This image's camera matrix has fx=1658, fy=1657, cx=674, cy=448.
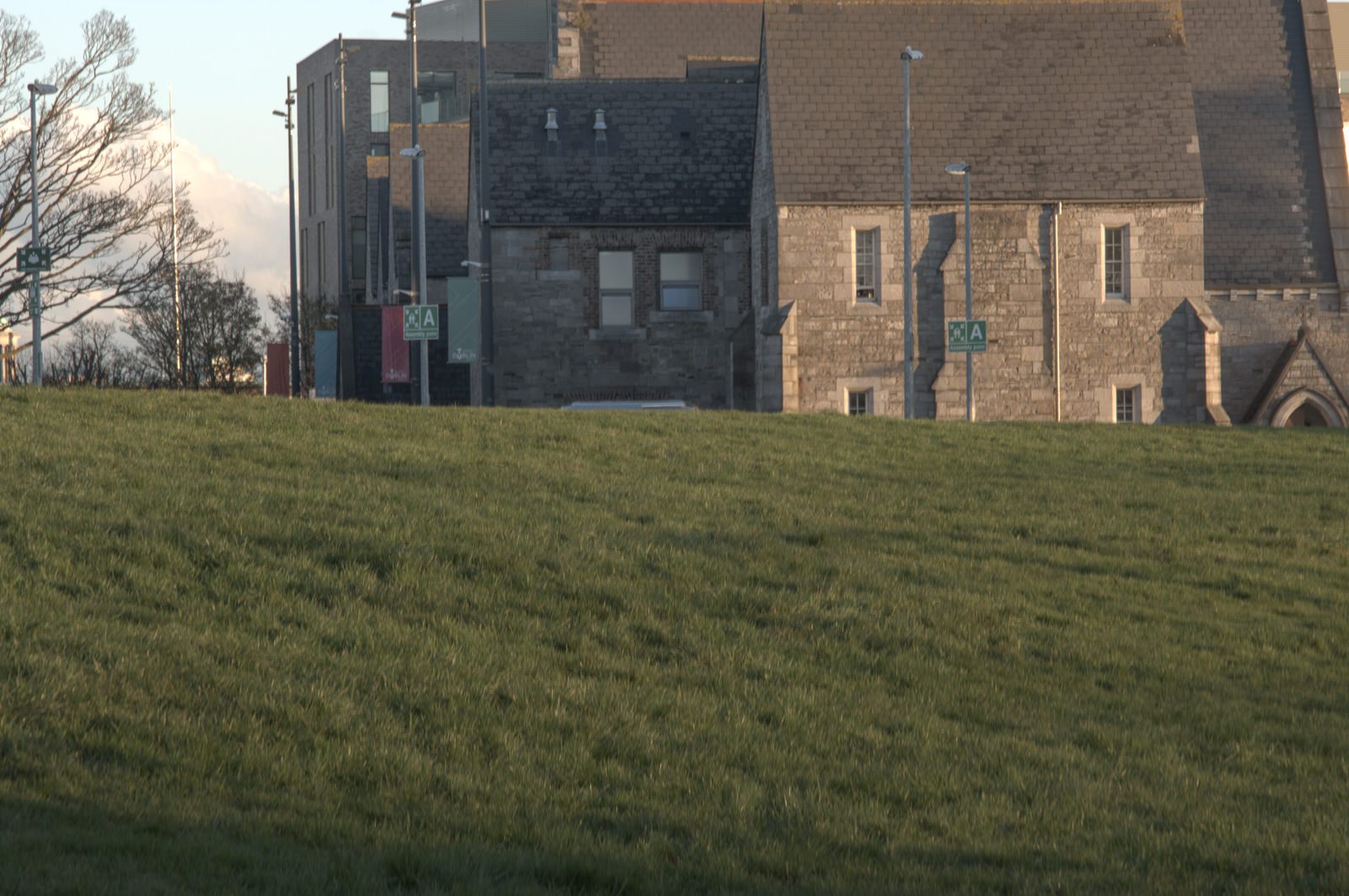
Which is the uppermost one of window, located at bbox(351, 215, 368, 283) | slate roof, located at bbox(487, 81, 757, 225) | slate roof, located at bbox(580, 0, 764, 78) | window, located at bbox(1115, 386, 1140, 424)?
slate roof, located at bbox(580, 0, 764, 78)

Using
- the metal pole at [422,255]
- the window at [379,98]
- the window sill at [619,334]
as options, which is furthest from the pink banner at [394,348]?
the window at [379,98]

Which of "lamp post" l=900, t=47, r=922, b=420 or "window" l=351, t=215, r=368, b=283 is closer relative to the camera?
"lamp post" l=900, t=47, r=922, b=420

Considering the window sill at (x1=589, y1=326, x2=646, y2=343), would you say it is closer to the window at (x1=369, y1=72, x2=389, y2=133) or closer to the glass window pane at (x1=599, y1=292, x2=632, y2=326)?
the glass window pane at (x1=599, y1=292, x2=632, y2=326)

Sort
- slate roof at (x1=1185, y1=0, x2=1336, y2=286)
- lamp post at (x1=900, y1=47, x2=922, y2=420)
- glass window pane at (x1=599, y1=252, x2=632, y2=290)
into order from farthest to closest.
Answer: slate roof at (x1=1185, y1=0, x2=1336, y2=286) → glass window pane at (x1=599, y1=252, x2=632, y2=290) → lamp post at (x1=900, y1=47, x2=922, y2=420)

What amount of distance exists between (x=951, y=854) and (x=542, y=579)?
5.32m

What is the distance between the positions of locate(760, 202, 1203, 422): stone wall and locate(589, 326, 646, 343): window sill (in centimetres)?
496

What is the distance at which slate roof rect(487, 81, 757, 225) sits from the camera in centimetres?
4541

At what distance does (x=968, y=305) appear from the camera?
40750mm

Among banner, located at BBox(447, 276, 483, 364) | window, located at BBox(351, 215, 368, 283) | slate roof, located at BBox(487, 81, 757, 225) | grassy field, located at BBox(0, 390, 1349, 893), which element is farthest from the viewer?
window, located at BBox(351, 215, 368, 283)

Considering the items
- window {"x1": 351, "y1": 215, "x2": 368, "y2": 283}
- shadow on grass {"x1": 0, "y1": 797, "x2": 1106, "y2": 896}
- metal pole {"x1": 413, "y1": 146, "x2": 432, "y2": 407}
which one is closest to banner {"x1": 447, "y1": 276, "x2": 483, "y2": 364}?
metal pole {"x1": 413, "y1": 146, "x2": 432, "y2": 407}

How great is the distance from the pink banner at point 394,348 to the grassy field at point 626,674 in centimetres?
2886

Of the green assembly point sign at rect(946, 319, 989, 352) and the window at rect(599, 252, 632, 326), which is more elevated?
the window at rect(599, 252, 632, 326)

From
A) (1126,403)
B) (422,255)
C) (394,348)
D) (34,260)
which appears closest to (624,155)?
(422,255)

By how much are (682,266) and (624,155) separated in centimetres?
350
